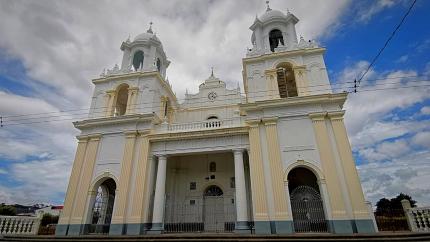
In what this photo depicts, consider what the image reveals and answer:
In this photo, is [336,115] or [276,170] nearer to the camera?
[276,170]

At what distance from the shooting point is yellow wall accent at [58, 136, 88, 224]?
1351 cm

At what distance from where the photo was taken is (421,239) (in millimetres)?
8711

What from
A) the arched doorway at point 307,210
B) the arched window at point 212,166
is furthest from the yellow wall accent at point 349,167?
the arched window at point 212,166

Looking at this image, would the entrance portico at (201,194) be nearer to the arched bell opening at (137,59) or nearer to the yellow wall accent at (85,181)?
the yellow wall accent at (85,181)

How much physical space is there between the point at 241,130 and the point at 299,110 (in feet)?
11.1

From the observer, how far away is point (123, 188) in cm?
1344

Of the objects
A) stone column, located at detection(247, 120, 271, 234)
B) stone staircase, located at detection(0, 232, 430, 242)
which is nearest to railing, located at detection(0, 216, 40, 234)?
stone staircase, located at detection(0, 232, 430, 242)

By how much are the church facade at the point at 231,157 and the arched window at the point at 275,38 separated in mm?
89

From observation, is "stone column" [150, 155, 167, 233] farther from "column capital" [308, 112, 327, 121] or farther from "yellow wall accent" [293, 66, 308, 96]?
"yellow wall accent" [293, 66, 308, 96]

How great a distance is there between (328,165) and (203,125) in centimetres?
741

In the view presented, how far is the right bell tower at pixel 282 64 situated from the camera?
14.5 metres

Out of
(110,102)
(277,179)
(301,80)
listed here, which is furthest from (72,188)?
(301,80)

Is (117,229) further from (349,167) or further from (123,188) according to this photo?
(349,167)

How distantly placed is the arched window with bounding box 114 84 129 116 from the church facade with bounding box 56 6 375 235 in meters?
0.16
